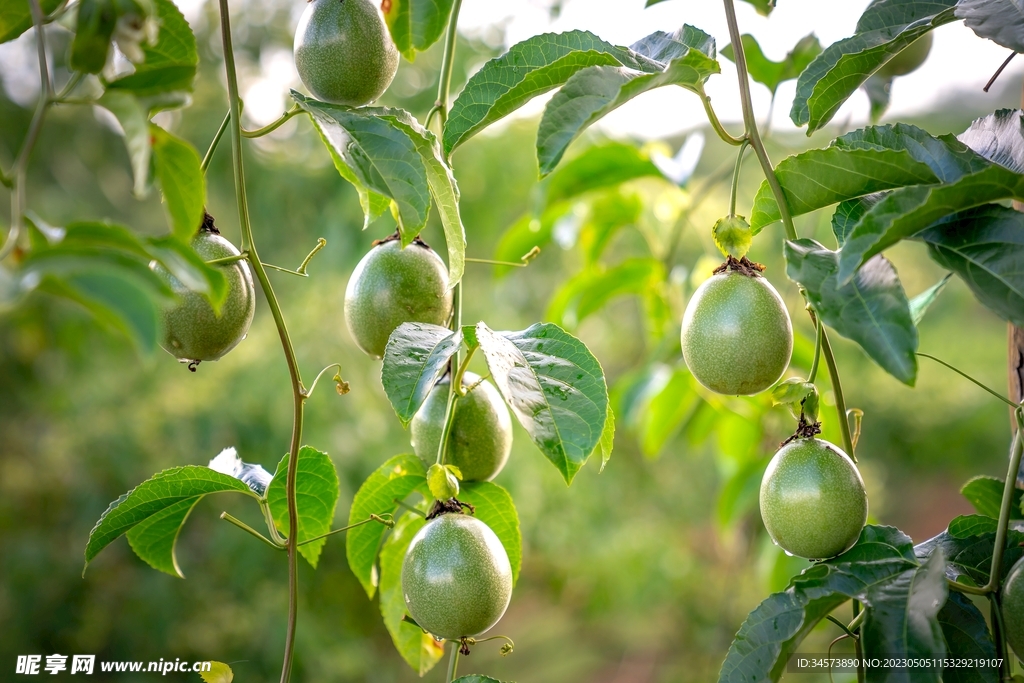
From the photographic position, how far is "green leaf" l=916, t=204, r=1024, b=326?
37 centimetres

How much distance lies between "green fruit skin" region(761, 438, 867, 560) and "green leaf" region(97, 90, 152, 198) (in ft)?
1.14

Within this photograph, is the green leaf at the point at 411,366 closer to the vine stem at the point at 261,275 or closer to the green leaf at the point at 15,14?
the vine stem at the point at 261,275

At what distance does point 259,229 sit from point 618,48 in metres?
1.98

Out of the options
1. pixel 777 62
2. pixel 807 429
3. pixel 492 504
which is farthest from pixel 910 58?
pixel 492 504

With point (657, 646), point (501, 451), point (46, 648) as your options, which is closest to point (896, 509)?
point (657, 646)

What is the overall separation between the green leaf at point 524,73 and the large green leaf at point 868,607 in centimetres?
29

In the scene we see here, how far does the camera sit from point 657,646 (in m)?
3.20

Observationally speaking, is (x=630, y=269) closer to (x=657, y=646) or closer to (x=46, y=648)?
(x=46, y=648)

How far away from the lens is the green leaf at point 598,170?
0.90 meters

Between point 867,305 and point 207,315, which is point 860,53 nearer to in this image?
point 867,305

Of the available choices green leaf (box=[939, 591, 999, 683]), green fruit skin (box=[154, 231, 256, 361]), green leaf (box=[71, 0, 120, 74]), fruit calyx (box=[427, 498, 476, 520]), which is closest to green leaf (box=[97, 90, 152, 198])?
green leaf (box=[71, 0, 120, 74])

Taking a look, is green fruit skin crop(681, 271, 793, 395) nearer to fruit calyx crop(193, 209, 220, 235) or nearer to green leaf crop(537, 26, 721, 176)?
green leaf crop(537, 26, 721, 176)

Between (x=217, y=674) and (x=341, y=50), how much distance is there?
0.39 meters

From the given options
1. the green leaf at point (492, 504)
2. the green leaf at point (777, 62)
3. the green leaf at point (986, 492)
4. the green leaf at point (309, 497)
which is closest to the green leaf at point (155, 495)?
the green leaf at point (309, 497)
